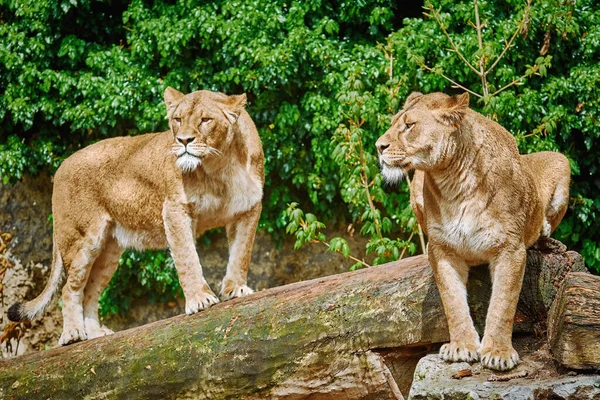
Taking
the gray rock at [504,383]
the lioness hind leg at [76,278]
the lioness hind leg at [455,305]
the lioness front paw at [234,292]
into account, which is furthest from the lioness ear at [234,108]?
the gray rock at [504,383]

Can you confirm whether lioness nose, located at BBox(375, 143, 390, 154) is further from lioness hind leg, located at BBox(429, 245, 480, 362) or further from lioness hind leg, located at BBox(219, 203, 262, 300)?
lioness hind leg, located at BBox(219, 203, 262, 300)

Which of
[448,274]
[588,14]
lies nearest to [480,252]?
[448,274]

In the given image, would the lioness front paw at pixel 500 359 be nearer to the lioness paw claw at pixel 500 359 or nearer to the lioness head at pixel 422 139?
A: the lioness paw claw at pixel 500 359

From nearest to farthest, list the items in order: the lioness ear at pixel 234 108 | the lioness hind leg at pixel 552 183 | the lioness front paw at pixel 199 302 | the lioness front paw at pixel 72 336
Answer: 1. the lioness hind leg at pixel 552 183
2. the lioness front paw at pixel 199 302
3. the lioness ear at pixel 234 108
4. the lioness front paw at pixel 72 336

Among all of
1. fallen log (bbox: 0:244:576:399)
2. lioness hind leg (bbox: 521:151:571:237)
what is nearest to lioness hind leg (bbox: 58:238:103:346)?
fallen log (bbox: 0:244:576:399)

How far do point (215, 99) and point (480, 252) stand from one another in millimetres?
2581

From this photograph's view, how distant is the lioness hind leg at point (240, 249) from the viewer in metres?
6.59

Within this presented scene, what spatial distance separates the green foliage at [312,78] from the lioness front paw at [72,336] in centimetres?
288

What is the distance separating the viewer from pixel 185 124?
6.37m

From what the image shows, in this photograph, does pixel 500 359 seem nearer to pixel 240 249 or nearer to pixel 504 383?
pixel 504 383

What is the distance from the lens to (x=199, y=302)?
20.5ft

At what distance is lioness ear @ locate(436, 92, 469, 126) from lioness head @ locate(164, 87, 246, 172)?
2.01 metres

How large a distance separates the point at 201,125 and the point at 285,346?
179cm

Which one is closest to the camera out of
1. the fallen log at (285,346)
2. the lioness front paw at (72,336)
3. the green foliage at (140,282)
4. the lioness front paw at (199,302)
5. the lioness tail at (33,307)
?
the fallen log at (285,346)
